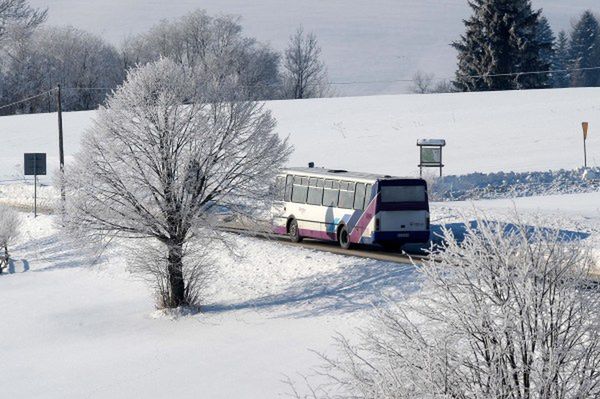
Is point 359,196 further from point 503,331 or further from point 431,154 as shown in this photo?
point 503,331

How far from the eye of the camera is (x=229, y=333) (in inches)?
1082

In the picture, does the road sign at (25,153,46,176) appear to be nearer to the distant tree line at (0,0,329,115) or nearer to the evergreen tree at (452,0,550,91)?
the evergreen tree at (452,0,550,91)

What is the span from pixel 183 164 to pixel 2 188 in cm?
3643

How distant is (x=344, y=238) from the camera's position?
33.5 meters

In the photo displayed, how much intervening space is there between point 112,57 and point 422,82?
60.2 meters

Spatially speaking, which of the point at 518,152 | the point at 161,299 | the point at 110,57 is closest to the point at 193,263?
the point at 161,299

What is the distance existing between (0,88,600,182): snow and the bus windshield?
18214 millimetres

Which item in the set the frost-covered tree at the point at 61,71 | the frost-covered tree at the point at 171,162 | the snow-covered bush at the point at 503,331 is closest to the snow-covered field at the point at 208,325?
the frost-covered tree at the point at 171,162

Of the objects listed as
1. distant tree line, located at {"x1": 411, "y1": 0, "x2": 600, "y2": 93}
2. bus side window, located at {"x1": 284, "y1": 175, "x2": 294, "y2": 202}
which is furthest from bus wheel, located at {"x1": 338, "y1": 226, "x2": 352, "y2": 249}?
distant tree line, located at {"x1": 411, "y1": 0, "x2": 600, "y2": 93}

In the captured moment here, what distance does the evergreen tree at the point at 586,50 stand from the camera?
13088cm

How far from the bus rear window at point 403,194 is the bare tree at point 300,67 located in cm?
10652

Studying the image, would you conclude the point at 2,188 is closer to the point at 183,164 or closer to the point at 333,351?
the point at 183,164

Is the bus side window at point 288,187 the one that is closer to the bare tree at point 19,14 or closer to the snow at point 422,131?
the snow at point 422,131

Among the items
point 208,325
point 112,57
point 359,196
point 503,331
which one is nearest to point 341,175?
point 359,196
